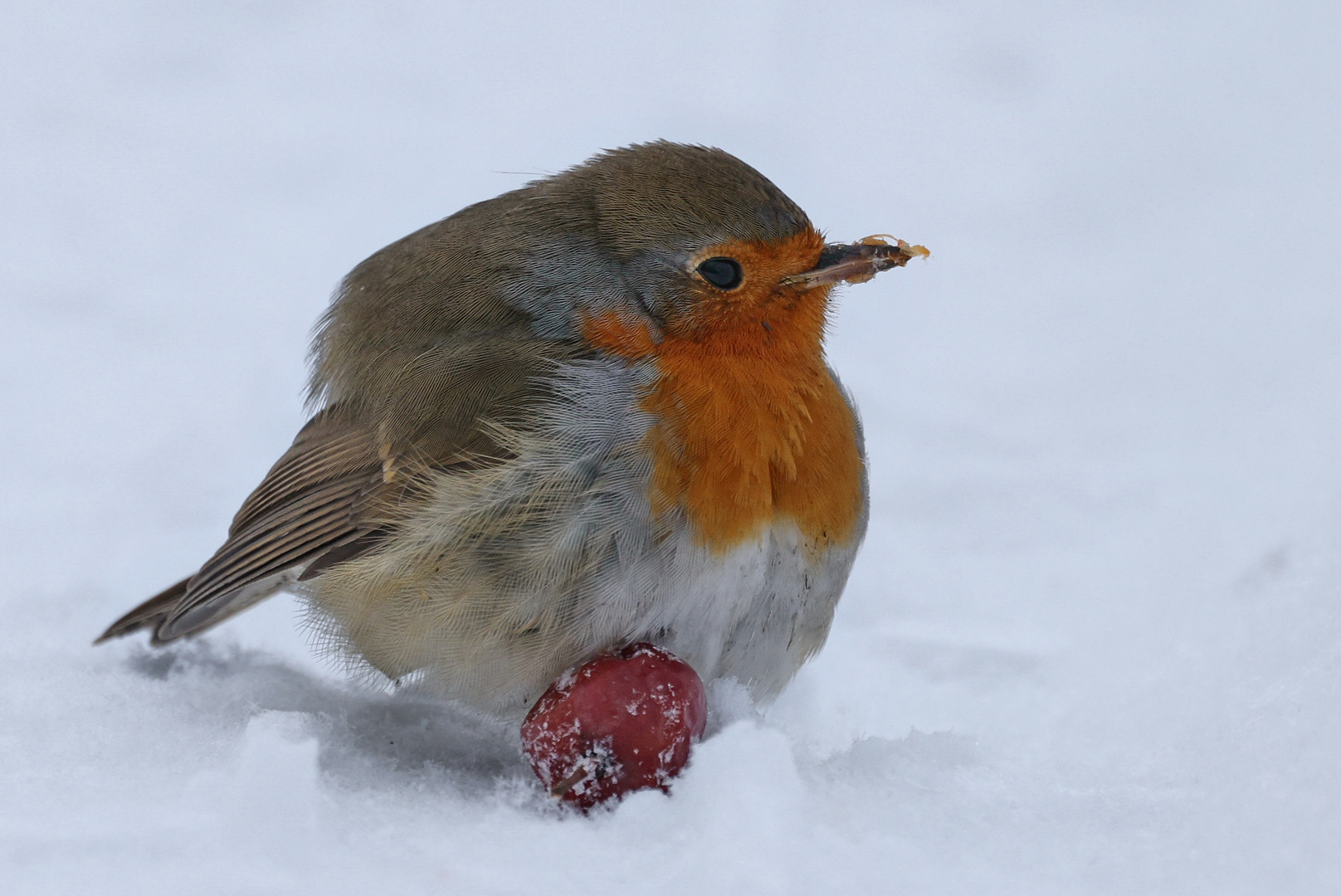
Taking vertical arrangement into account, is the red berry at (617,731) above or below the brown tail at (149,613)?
below

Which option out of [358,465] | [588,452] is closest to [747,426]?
[588,452]

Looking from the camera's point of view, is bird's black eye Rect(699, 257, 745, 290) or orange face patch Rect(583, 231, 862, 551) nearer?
orange face patch Rect(583, 231, 862, 551)

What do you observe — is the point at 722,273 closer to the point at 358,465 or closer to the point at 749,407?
the point at 749,407

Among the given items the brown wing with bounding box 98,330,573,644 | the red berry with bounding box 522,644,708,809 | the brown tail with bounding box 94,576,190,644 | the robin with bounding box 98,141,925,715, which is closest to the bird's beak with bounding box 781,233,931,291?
the robin with bounding box 98,141,925,715

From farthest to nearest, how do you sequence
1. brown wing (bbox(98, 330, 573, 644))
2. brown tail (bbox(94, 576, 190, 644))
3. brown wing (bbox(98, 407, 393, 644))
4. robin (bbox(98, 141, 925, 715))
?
brown tail (bbox(94, 576, 190, 644)) < brown wing (bbox(98, 407, 393, 644)) < brown wing (bbox(98, 330, 573, 644)) < robin (bbox(98, 141, 925, 715))

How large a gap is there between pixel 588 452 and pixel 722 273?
1.61 feet

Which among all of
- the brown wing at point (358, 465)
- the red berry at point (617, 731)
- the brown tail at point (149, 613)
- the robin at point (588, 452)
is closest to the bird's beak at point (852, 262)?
the robin at point (588, 452)

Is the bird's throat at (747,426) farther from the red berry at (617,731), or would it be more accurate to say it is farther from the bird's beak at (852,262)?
the red berry at (617,731)

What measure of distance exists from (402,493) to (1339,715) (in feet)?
5.87

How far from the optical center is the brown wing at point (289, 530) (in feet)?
9.62

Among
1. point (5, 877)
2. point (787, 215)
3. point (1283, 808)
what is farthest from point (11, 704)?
point (1283, 808)

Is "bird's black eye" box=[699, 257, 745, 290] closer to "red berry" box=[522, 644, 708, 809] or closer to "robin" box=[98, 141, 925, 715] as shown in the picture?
"robin" box=[98, 141, 925, 715]

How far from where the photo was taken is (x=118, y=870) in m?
2.02

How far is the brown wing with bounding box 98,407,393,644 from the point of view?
293 centimetres
